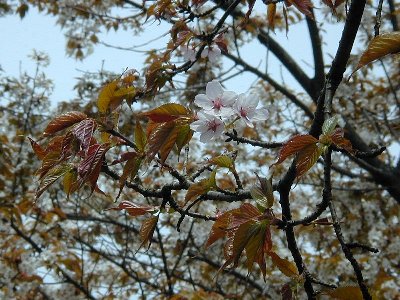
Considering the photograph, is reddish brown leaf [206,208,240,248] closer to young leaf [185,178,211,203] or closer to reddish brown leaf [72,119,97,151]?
young leaf [185,178,211,203]

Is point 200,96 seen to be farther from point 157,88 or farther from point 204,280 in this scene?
point 204,280

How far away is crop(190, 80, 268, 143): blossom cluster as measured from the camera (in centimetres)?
103

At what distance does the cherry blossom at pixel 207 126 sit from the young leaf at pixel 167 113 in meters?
0.03

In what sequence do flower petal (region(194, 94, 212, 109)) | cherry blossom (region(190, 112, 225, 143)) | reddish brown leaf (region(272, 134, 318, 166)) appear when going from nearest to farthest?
reddish brown leaf (region(272, 134, 318, 166)) < cherry blossom (region(190, 112, 225, 143)) < flower petal (region(194, 94, 212, 109))

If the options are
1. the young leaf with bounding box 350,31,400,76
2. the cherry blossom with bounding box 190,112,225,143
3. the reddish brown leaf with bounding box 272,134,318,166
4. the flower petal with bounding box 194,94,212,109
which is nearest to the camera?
the young leaf with bounding box 350,31,400,76

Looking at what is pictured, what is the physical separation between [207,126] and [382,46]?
0.39m

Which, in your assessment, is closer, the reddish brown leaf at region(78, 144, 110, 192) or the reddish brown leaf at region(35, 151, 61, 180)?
the reddish brown leaf at region(78, 144, 110, 192)

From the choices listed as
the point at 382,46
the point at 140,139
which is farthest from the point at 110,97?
the point at 382,46

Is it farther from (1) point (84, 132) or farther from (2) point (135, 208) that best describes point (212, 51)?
(1) point (84, 132)

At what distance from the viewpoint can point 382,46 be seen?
73cm

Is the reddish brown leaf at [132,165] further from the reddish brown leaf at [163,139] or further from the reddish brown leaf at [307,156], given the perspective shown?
the reddish brown leaf at [307,156]

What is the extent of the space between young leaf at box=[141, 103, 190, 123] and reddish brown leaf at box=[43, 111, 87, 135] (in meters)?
0.15

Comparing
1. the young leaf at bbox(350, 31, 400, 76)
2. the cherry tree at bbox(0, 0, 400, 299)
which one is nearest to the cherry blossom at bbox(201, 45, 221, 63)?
the cherry tree at bbox(0, 0, 400, 299)

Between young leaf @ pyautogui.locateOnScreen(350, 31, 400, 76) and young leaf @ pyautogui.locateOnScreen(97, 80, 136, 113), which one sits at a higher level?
young leaf @ pyautogui.locateOnScreen(97, 80, 136, 113)
